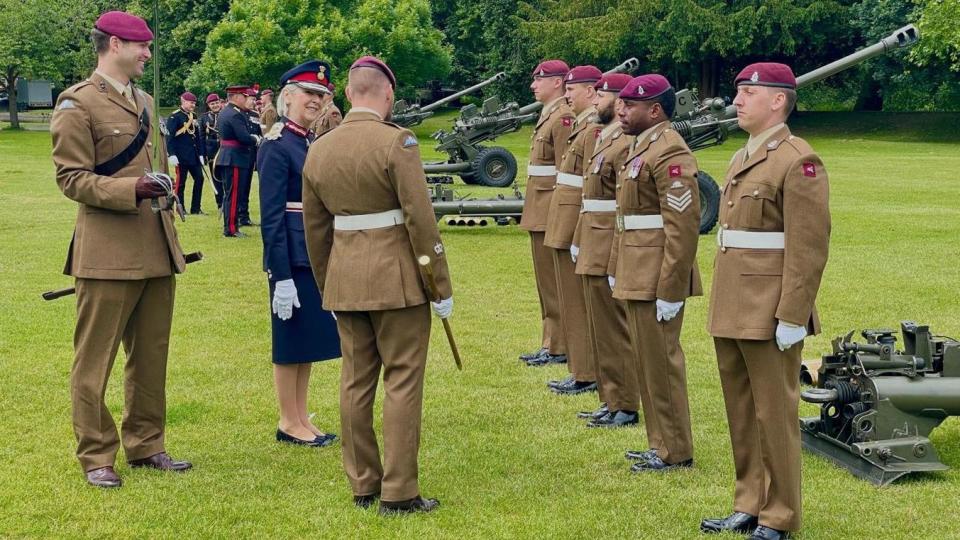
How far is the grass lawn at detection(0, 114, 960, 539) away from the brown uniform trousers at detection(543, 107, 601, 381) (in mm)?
364

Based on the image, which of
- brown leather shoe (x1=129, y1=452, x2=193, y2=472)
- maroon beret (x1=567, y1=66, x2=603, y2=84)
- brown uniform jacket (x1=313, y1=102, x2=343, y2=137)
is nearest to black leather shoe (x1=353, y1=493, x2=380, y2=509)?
brown leather shoe (x1=129, y1=452, x2=193, y2=472)

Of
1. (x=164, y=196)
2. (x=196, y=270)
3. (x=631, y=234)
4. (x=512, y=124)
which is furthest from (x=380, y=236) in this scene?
(x=512, y=124)

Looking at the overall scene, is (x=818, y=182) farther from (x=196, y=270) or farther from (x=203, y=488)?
(x=196, y=270)

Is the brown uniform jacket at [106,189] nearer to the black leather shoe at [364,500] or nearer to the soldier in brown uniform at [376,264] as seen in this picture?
the soldier in brown uniform at [376,264]

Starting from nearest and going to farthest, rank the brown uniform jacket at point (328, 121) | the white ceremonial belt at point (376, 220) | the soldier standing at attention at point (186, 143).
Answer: the white ceremonial belt at point (376, 220) → the brown uniform jacket at point (328, 121) → the soldier standing at attention at point (186, 143)

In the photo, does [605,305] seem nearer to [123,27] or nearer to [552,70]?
[552,70]

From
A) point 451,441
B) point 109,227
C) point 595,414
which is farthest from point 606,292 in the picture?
point 109,227

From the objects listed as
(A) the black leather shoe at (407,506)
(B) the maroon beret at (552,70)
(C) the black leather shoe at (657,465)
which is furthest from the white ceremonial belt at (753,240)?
(B) the maroon beret at (552,70)

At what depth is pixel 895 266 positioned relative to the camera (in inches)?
512

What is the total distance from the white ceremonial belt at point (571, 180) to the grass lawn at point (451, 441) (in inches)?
54.1

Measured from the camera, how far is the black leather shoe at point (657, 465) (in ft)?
20.6

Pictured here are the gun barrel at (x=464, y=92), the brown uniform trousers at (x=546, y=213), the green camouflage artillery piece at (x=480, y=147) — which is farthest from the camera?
the gun barrel at (x=464, y=92)

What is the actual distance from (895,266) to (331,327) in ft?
26.8

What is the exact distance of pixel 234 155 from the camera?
16594mm
